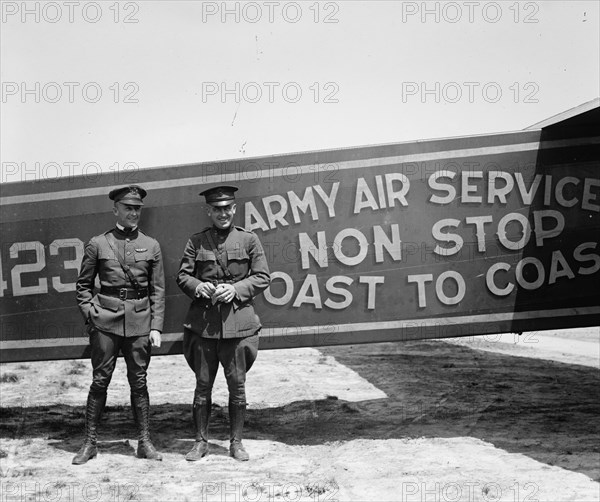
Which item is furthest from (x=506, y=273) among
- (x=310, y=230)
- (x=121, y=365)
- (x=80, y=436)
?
(x=121, y=365)

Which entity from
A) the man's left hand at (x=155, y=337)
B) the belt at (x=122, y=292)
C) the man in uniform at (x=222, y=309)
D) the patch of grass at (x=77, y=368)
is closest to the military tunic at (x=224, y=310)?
the man in uniform at (x=222, y=309)

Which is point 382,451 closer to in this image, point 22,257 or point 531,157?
point 531,157

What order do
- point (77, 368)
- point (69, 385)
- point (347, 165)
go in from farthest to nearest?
point (77, 368), point (69, 385), point (347, 165)

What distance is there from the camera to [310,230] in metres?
6.90

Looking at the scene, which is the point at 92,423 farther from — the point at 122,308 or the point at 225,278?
the point at 225,278

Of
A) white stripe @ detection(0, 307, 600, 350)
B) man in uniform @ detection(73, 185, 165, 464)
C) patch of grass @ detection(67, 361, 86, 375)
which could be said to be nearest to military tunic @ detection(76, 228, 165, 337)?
man in uniform @ detection(73, 185, 165, 464)

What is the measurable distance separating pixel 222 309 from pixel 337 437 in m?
1.90

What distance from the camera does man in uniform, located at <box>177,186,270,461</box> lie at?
6086 millimetres

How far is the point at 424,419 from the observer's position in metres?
7.64

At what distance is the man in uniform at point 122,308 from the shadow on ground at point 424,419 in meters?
0.54

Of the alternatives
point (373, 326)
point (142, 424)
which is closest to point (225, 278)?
point (142, 424)

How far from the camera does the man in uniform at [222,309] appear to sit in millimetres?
6086

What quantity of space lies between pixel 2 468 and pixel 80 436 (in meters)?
1.17

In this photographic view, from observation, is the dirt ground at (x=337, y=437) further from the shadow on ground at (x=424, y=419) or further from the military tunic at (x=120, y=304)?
the military tunic at (x=120, y=304)
